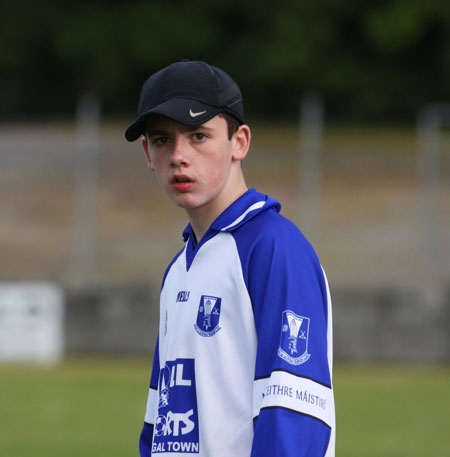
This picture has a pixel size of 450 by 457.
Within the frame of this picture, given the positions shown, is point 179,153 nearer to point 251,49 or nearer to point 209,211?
point 209,211

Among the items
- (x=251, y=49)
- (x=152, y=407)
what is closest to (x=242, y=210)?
(x=152, y=407)

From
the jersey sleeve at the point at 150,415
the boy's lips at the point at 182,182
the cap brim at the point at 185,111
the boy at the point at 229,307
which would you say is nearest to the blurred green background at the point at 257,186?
the jersey sleeve at the point at 150,415

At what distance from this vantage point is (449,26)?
23828 millimetres

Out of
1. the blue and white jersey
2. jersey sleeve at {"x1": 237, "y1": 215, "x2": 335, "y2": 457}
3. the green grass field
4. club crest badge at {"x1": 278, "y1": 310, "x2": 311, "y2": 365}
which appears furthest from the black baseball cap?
the green grass field

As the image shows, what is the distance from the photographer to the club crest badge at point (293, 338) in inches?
95.3

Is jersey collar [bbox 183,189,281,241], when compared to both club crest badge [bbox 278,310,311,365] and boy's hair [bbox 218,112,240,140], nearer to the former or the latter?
boy's hair [bbox 218,112,240,140]

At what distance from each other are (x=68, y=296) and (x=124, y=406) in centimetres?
226

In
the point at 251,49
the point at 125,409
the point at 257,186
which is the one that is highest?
the point at 251,49

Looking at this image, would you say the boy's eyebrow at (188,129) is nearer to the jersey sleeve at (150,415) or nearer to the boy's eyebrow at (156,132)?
the boy's eyebrow at (156,132)

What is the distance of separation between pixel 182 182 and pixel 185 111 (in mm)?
181

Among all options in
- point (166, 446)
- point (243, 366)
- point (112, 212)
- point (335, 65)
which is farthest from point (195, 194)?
point (335, 65)

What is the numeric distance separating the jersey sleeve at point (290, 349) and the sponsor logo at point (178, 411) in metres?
0.21

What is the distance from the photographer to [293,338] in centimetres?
242

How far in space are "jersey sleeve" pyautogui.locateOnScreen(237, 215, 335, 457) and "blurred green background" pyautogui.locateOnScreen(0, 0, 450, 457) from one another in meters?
5.05
